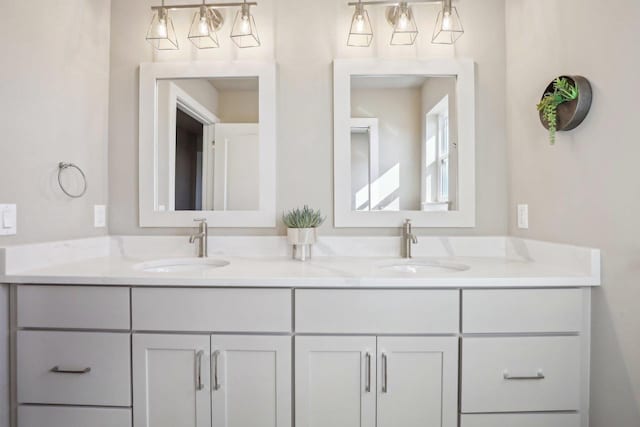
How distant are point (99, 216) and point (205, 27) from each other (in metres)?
1.10

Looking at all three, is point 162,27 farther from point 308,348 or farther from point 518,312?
point 518,312

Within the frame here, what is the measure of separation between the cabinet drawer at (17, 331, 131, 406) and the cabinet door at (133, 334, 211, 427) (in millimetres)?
50

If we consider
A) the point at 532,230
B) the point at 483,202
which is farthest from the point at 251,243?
the point at 532,230

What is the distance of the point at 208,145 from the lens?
1745mm

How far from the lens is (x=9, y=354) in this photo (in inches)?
49.4

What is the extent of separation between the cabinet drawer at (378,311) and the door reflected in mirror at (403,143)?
611 millimetres

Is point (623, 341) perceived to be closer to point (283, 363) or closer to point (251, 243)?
point (283, 363)

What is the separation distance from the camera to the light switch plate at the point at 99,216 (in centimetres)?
170

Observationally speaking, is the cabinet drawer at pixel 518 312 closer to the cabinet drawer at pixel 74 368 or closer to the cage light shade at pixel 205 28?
the cabinet drawer at pixel 74 368

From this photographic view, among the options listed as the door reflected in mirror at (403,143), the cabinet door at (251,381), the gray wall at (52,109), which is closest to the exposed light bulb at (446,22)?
the door reflected in mirror at (403,143)

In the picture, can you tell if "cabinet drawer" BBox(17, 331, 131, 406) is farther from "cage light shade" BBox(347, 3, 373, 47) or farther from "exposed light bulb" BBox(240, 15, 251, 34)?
"cage light shade" BBox(347, 3, 373, 47)

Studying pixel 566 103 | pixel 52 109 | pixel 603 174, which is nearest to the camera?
pixel 603 174

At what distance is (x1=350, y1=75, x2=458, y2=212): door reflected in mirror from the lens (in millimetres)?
1715

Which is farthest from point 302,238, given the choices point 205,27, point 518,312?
point 205,27
